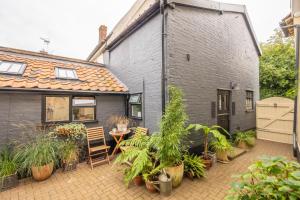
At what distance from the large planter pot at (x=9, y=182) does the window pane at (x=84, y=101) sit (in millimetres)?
2771

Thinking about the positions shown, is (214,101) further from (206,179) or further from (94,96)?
(94,96)

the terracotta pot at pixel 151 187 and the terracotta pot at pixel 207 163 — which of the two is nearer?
the terracotta pot at pixel 151 187

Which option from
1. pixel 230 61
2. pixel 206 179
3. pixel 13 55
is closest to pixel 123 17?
pixel 13 55

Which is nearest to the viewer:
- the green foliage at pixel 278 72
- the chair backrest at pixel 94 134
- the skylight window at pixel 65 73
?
the chair backrest at pixel 94 134

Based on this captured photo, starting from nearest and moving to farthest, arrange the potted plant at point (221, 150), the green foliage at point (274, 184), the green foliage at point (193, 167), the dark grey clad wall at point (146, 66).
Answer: the green foliage at point (274, 184) → the green foliage at point (193, 167) → the dark grey clad wall at point (146, 66) → the potted plant at point (221, 150)

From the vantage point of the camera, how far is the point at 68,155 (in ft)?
16.1

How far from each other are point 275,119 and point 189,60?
645cm

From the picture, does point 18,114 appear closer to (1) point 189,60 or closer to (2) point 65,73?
(2) point 65,73

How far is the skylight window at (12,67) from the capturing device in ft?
17.5

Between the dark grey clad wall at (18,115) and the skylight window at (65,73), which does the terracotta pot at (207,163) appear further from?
the skylight window at (65,73)

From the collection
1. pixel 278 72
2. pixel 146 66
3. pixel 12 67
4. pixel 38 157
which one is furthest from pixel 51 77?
pixel 278 72

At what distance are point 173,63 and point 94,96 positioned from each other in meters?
3.62

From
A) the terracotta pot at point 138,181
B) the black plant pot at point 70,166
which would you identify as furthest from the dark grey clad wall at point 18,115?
the terracotta pot at point 138,181

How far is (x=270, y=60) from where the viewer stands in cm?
1164
